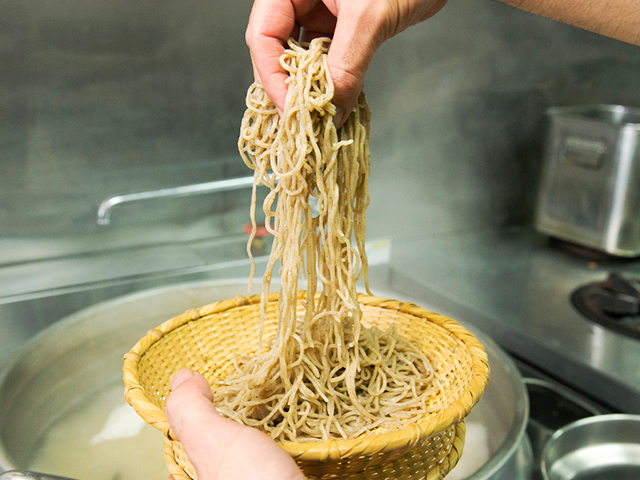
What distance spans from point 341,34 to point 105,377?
1186mm

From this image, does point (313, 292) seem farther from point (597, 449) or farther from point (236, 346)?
point (597, 449)

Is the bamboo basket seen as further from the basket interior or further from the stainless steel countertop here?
the stainless steel countertop

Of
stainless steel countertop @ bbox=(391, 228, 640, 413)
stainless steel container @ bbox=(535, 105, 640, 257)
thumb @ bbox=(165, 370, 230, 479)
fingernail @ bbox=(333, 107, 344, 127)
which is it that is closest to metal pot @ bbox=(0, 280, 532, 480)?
stainless steel countertop @ bbox=(391, 228, 640, 413)

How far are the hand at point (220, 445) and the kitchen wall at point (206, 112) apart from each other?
4.10ft

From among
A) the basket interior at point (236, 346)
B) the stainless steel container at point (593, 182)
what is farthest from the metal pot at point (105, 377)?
the stainless steel container at point (593, 182)

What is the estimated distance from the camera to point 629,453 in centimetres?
147

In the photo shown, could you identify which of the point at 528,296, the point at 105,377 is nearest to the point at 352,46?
the point at 105,377

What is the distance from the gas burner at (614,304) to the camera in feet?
6.09

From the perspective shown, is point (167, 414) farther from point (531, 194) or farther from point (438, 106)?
point (531, 194)

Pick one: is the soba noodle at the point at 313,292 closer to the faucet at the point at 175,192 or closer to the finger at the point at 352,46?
the finger at the point at 352,46

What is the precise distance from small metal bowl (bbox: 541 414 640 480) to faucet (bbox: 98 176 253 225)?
1.29 meters

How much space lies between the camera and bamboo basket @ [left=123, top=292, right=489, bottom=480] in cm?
72

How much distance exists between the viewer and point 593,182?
2.25 meters

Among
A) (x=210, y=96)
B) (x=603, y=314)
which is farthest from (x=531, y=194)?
(x=210, y=96)
